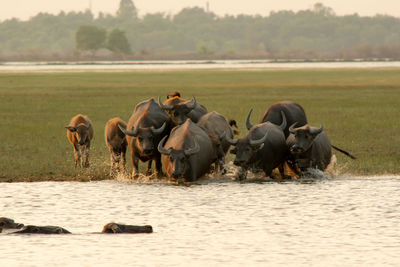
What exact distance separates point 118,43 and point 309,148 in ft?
594

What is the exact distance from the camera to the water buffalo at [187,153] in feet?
59.8

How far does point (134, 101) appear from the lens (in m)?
47.5

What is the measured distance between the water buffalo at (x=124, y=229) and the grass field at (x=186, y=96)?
20.5ft

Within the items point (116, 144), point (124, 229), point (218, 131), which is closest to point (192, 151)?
point (218, 131)

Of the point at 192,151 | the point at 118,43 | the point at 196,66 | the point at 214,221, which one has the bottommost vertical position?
the point at 196,66

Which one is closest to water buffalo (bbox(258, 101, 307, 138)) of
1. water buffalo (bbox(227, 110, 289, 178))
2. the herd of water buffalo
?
the herd of water buffalo

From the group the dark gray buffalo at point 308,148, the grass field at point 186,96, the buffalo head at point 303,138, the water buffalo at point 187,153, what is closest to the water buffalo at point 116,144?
the grass field at point 186,96

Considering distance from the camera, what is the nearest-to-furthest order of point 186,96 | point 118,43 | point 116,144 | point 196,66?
point 116,144, point 186,96, point 196,66, point 118,43

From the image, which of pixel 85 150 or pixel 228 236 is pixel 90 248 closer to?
pixel 228 236

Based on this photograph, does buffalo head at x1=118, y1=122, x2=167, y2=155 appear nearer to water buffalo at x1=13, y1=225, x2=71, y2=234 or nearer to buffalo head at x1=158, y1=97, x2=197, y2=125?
buffalo head at x1=158, y1=97, x2=197, y2=125

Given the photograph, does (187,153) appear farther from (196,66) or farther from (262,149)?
(196,66)

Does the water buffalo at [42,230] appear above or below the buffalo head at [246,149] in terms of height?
below

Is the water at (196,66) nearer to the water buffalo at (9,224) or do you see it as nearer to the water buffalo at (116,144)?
the water buffalo at (116,144)

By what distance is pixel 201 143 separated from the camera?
18.9 m
